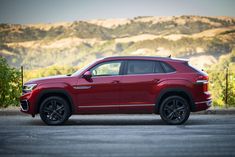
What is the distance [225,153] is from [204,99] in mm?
5039

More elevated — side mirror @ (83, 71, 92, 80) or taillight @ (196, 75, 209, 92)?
side mirror @ (83, 71, 92, 80)

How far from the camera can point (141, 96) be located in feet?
50.1

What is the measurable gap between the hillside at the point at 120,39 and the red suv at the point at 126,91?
93244mm

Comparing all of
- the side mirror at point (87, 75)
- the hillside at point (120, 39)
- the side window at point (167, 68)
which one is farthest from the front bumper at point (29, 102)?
the hillside at point (120, 39)

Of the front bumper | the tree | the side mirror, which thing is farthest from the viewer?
the tree

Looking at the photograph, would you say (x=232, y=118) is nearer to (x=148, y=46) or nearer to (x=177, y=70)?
(x=177, y=70)

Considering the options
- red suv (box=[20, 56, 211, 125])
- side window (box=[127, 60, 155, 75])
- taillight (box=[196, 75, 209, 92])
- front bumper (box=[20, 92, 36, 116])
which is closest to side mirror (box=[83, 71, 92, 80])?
red suv (box=[20, 56, 211, 125])

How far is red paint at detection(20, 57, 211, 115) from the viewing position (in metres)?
15.2

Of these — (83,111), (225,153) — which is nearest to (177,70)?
(83,111)

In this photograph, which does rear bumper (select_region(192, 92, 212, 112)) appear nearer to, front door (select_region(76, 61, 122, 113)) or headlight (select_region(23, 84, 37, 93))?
front door (select_region(76, 61, 122, 113))

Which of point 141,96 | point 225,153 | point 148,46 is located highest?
point 148,46

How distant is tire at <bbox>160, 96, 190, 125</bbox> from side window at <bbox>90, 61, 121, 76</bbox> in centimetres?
141

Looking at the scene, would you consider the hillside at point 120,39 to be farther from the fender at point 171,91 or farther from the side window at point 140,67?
the fender at point 171,91

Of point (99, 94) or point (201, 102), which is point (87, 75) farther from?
point (201, 102)
